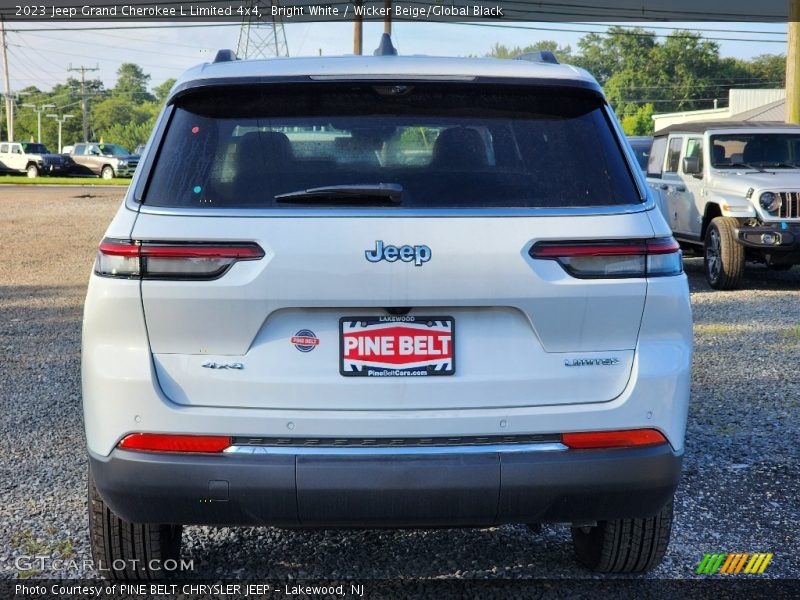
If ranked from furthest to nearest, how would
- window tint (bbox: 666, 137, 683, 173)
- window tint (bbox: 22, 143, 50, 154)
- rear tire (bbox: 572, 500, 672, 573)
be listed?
window tint (bbox: 22, 143, 50, 154) < window tint (bbox: 666, 137, 683, 173) < rear tire (bbox: 572, 500, 672, 573)

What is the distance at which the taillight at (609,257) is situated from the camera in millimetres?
2852


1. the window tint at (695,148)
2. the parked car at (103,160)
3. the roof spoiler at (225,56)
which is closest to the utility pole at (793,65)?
the window tint at (695,148)

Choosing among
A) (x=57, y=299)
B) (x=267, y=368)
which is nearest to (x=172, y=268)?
(x=267, y=368)

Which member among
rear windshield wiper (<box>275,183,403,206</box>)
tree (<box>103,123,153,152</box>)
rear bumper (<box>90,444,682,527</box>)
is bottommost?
tree (<box>103,123,153,152</box>)

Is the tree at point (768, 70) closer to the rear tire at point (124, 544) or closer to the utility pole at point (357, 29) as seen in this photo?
the utility pole at point (357, 29)

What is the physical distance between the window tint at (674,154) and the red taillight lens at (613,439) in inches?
422

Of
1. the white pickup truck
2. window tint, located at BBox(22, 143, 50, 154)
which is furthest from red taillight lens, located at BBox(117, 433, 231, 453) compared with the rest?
window tint, located at BBox(22, 143, 50, 154)

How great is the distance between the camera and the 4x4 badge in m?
2.80

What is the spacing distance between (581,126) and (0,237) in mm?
16532

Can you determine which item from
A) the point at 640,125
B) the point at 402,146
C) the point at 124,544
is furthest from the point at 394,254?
the point at 640,125

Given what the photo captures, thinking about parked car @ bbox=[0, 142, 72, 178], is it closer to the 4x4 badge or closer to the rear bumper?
the rear bumper

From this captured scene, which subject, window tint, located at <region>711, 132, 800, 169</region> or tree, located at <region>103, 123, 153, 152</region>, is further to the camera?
tree, located at <region>103, 123, 153, 152</region>

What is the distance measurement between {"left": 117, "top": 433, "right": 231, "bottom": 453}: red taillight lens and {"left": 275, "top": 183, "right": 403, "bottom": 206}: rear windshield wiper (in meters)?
0.72

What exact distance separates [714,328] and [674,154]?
481 centimetres
